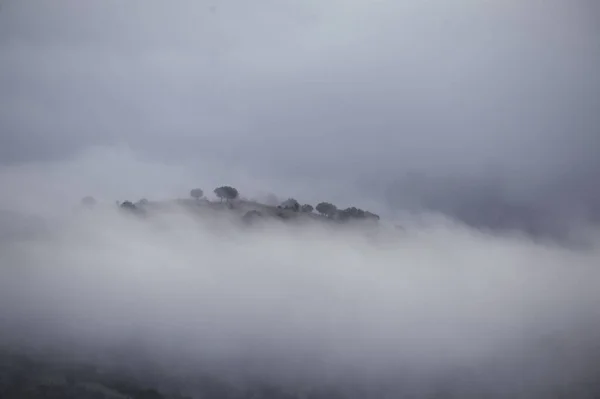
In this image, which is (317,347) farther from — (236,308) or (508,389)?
(508,389)

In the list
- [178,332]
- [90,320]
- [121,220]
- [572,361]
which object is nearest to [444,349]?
[572,361]

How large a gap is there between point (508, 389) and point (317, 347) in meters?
58.0

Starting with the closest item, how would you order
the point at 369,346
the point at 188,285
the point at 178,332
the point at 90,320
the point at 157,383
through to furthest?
the point at 157,383 < the point at 90,320 < the point at 178,332 < the point at 369,346 < the point at 188,285

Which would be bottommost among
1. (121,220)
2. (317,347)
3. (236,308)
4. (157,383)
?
(157,383)

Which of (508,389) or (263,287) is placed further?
(263,287)

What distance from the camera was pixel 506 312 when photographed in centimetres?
19575

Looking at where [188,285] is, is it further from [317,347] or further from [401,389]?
[401,389]

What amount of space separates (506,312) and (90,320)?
150 meters

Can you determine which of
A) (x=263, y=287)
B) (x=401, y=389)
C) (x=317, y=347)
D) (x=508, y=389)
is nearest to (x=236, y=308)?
(x=263, y=287)

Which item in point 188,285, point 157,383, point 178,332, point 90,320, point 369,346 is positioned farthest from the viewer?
point 188,285

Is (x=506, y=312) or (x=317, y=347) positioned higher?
(x=506, y=312)

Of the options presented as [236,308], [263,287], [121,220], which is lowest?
[236,308]

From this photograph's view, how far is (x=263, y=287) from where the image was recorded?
19850 cm

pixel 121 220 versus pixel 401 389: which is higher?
pixel 121 220
